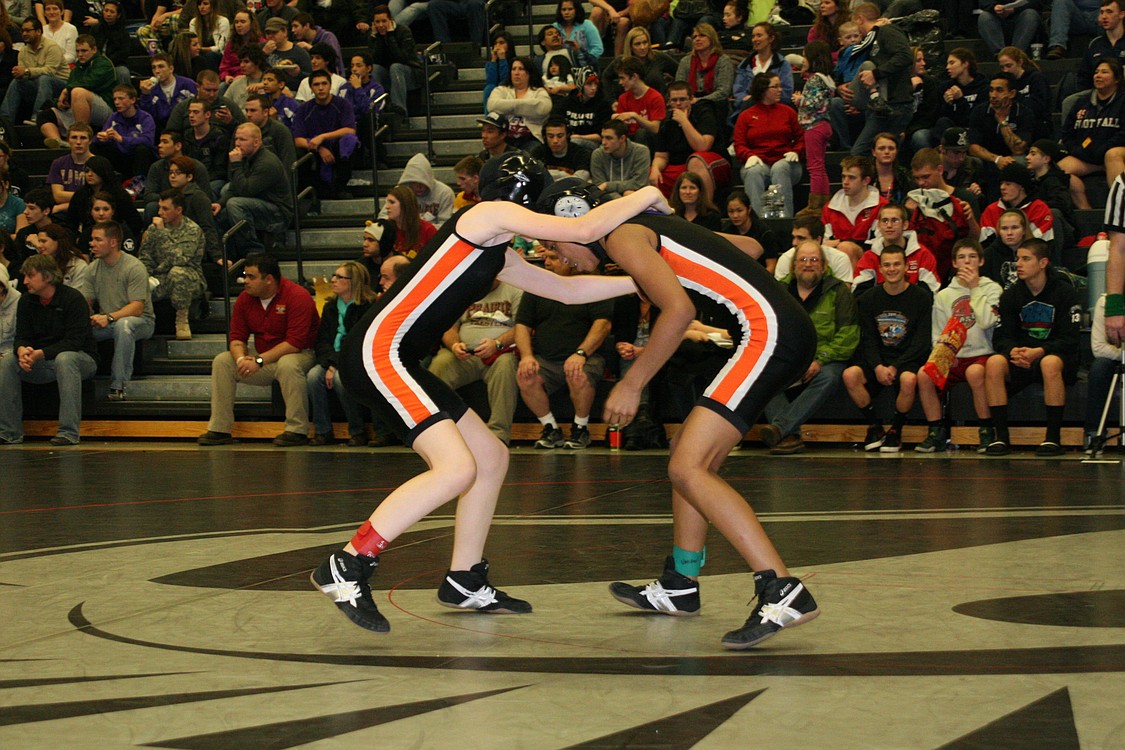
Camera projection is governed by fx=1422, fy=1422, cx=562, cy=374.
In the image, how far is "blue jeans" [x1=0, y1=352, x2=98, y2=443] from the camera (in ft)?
36.4

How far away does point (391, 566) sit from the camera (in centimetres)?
564

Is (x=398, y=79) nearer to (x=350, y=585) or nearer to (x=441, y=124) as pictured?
(x=441, y=124)

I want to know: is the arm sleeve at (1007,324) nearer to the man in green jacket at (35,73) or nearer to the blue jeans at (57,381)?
the blue jeans at (57,381)

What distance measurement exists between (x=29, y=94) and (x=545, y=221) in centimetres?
1306

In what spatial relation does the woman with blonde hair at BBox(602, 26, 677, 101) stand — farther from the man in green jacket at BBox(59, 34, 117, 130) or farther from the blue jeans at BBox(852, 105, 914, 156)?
the man in green jacket at BBox(59, 34, 117, 130)

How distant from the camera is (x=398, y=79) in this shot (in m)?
14.6

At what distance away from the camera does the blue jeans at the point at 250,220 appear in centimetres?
1277

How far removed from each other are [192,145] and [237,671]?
10.5 m

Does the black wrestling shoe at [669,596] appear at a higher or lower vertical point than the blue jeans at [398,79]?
lower

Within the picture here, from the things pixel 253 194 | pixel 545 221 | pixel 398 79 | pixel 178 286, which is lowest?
pixel 178 286

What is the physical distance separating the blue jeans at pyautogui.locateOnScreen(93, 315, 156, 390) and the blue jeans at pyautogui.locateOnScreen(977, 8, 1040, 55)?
7692 mm

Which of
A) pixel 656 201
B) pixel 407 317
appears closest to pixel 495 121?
pixel 407 317

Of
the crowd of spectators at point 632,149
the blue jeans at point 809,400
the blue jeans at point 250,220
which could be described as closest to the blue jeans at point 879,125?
the crowd of spectators at point 632,149

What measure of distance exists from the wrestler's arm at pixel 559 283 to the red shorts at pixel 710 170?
21.4 ft
